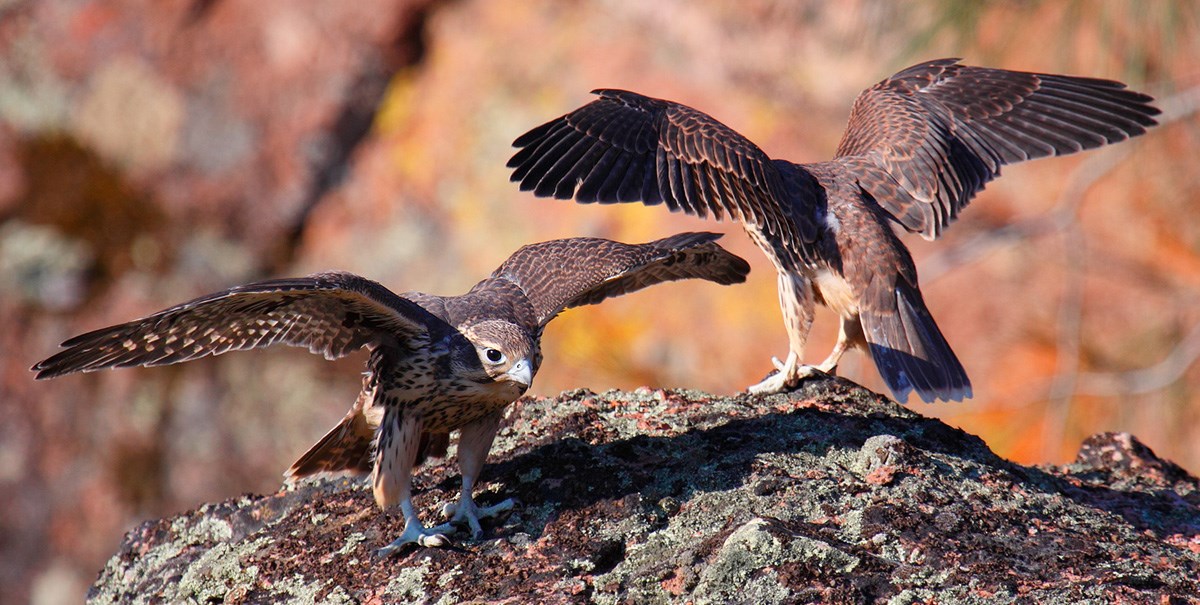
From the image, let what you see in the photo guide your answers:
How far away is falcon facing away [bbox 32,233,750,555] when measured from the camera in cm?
337

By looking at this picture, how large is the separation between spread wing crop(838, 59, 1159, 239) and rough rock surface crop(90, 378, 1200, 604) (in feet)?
3.07

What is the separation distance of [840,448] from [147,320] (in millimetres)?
2002

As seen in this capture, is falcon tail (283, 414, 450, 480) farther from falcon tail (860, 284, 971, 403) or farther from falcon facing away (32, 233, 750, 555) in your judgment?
falcon tail (860, 284, 971, 403)

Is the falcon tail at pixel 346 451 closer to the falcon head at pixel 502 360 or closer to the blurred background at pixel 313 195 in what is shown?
the falcon head at pixel 502 360

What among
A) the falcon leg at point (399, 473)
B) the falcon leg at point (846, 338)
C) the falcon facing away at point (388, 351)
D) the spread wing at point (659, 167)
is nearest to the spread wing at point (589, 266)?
the falcon facing away at point (388, 351)

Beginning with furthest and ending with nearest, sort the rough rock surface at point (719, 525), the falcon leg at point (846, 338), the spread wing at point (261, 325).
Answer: the falcon leg at point (846, 338), the spread wing at point (261, 325), the rough rock surface at point (719, 525)

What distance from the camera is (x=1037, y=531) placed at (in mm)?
3311

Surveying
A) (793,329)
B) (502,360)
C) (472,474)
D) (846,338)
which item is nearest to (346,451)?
(472,474)

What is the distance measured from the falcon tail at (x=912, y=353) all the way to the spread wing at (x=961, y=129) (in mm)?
389

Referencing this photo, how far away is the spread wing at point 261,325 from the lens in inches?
129

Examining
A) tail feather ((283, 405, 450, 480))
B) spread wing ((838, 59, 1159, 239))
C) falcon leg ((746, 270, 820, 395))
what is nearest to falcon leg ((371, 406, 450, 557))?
tail feather ((283, 405, 450, 480))

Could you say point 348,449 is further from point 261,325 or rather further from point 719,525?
point 719,525

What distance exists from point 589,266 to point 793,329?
31.5 inches

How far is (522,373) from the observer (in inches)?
136
